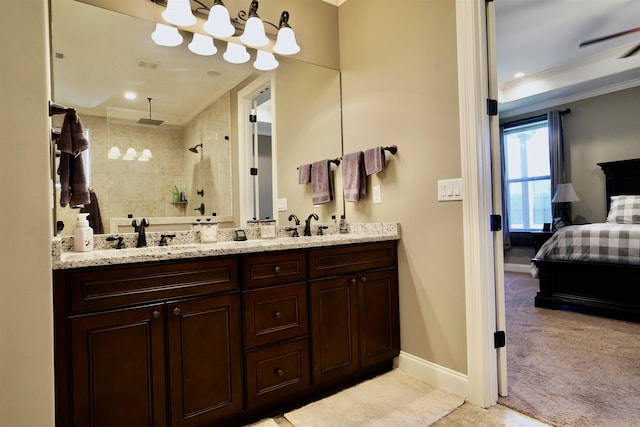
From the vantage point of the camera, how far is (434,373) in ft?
6.79

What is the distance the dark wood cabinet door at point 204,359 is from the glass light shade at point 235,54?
5.11 ft

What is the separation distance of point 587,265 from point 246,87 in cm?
350

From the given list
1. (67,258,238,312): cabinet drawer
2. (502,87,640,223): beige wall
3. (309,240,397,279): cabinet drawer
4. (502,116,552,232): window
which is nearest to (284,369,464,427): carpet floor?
(309,240,397,279): cabinet drawer

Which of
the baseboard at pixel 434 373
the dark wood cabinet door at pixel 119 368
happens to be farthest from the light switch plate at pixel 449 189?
the dark wood cabinet door at pixel 119 368

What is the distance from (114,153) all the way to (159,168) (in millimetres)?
231

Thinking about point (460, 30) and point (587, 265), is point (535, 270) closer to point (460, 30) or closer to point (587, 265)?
point (587, 265)

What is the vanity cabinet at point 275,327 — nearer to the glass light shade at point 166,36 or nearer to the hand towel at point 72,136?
the hand towel at point 72,136

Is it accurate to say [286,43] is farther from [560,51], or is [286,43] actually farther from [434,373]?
[560,51]

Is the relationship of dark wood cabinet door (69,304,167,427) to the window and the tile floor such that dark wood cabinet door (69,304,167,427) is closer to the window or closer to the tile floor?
the tile floor

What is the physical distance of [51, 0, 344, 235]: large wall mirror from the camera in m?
1.77

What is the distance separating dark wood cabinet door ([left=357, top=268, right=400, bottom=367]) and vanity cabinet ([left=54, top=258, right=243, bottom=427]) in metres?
0.80

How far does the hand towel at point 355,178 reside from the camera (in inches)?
97.9

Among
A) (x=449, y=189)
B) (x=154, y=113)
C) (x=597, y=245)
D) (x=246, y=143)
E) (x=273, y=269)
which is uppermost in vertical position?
(x=154, y=113)

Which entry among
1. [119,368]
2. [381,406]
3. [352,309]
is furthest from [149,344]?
[381,406]
